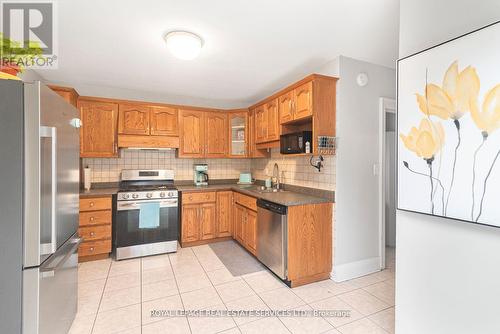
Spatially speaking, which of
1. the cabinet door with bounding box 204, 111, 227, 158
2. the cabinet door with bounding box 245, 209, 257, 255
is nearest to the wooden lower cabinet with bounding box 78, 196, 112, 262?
the cabinet door with bounding box 204, 111, 227, 158

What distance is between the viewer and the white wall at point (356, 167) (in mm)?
2670

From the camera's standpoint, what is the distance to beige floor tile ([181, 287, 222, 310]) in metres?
2.22

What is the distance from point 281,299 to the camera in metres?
2.31

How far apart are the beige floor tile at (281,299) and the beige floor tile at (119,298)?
4.09 feet

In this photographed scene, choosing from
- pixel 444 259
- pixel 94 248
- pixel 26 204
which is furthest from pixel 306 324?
pixel 94 248

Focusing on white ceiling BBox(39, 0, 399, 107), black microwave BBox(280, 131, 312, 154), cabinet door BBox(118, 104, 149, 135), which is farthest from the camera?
cabinet door BBox(118, 104, 149, 135)

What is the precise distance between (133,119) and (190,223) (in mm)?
1808

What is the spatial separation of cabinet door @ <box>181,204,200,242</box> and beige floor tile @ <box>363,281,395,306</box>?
95.4 inches

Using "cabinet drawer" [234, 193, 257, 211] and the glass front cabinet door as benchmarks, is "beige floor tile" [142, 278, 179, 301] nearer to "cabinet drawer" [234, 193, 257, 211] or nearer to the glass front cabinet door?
"cabinet drawer" [234, 193, 257, 211]

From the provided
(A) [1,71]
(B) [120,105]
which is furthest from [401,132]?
(B) [120,105]

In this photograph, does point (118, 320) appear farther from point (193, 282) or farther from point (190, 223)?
point (190, 223)

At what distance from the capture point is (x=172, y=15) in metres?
1.87

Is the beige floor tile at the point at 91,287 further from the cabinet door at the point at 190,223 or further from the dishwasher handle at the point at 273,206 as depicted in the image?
the dishwasher handle at the point at 273,206

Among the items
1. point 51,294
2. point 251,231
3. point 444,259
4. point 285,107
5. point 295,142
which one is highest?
point 285,107
